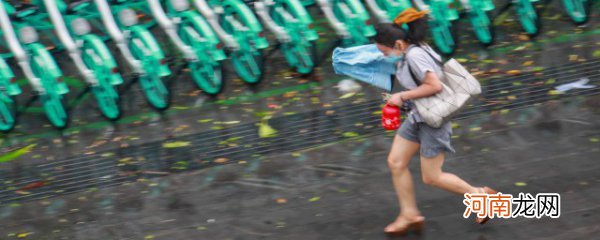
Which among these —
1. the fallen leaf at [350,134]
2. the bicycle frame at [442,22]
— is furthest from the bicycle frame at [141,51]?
the bicycle frame at [442,22]

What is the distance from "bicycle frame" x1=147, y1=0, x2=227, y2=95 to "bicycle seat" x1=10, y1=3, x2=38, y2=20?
1200 mm

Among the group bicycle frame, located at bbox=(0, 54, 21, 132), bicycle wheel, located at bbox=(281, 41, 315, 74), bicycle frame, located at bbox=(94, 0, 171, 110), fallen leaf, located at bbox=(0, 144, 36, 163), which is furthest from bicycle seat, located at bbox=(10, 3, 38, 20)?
bicycle wheel, located at bbox=(281, 41, 315, 74)

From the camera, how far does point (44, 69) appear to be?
31.4 feet

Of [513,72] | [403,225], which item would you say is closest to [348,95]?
[513,72]

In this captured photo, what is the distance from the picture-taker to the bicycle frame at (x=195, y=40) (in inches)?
388

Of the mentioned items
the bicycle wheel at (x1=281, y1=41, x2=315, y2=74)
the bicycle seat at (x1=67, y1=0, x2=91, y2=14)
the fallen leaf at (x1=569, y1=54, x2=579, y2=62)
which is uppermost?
the bicycle seat at (x1=67, y1=0, x2=91, y2=14)

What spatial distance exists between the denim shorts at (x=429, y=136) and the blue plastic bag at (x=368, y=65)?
357 millimetres

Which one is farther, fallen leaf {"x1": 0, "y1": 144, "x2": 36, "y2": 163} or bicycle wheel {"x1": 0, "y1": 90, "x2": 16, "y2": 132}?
bicycle wheel {"x1": 0, "y1": 90, "x2": 16, "y2": 132}

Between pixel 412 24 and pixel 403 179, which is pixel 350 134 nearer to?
pixel 403 179

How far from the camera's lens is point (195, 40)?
32.5ft

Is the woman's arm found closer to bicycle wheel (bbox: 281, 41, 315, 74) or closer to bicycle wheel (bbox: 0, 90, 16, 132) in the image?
bicycle wheel (bbox: 281, 41, 315, 74)

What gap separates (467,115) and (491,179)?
145 centimetres

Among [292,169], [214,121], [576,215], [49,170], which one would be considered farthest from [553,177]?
[49,170]

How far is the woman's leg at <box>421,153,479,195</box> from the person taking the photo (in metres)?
6.66
